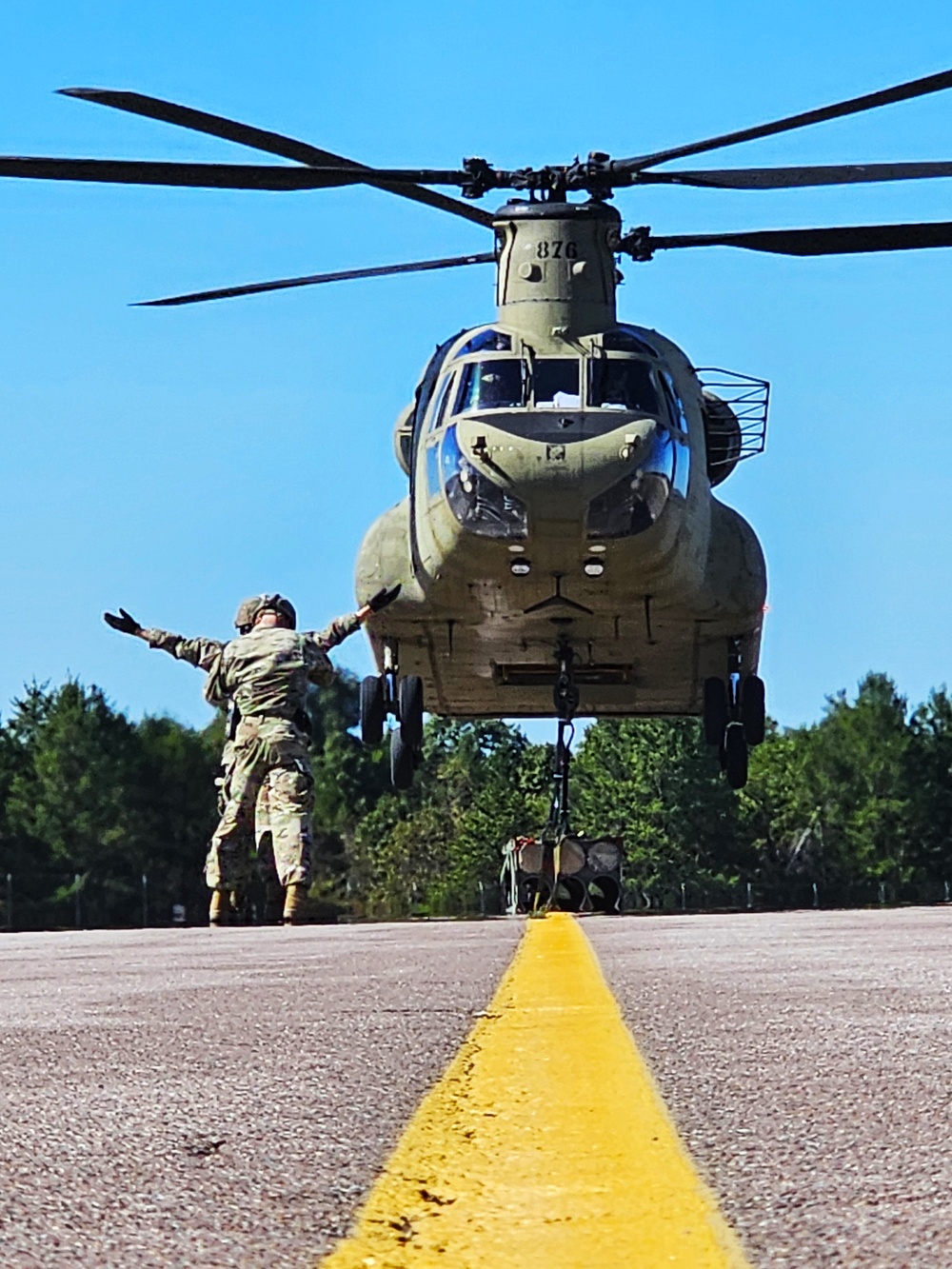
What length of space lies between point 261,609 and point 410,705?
7.35 metres

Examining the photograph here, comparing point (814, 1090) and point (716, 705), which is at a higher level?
point (716, 705)

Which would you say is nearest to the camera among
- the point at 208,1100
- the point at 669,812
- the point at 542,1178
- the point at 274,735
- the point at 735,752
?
the point at 542,1178

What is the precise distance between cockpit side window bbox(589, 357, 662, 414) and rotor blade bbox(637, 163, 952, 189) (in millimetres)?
1640

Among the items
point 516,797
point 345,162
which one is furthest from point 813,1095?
point 516,797

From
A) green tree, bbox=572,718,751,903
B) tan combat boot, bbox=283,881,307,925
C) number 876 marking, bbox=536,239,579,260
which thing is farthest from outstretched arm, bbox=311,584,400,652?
green tree, bbox=572,718,751,903

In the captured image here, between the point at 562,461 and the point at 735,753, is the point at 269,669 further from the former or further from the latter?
the point at 735,753

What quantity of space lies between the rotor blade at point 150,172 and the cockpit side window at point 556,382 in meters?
2.85

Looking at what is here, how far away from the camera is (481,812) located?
9019cm

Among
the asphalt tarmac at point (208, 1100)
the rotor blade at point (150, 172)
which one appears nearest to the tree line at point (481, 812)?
the rotor blade at point (150, 172)

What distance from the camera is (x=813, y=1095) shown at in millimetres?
3279

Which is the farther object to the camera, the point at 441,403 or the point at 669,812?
the point at 669,812

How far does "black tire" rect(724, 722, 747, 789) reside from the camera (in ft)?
74.0

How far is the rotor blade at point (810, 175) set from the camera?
1711 centimetres

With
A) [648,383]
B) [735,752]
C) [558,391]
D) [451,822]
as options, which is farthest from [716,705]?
[451,822]
